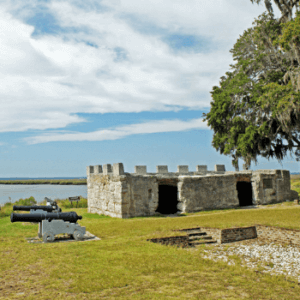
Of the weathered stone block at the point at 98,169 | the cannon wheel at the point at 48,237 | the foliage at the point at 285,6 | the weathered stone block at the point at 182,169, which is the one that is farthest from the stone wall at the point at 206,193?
the foliage at the point at 285,6

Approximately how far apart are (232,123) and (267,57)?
5.64 meters

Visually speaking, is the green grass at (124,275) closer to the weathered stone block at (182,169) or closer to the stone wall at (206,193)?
the stone wall at (206,193)

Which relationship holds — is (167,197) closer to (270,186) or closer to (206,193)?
(206,193)

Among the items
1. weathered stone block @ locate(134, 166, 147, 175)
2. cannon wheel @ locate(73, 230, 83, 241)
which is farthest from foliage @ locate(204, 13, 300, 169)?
cannon wheel @ locate(73, 230, 83, 241)

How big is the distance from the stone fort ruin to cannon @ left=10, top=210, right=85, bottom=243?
5.50 meters

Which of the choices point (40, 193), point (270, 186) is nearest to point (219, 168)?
point (270, 186)

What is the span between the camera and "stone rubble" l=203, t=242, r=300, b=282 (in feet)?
22.3

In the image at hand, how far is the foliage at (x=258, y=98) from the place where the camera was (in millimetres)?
20234

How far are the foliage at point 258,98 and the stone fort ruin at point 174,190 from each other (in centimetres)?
385

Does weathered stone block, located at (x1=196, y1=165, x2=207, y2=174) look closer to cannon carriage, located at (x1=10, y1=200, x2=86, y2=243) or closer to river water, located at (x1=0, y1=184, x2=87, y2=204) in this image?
cannon carriage, located at (x1=10, y1=200, x2=86, y2=243)

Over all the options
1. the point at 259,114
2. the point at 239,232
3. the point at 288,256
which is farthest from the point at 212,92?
the point at 288,256

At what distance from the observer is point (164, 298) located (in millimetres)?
4766

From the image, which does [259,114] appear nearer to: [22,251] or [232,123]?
[232,123]

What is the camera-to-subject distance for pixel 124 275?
5875 millimetres
